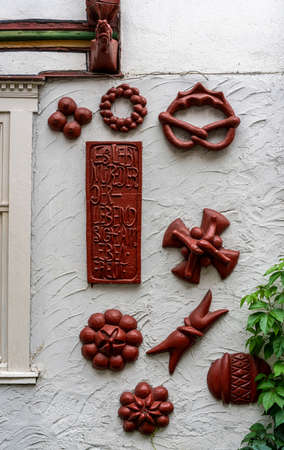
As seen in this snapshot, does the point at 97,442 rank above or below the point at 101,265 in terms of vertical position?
below

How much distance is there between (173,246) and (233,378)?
0.75 meters

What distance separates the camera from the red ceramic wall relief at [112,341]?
95.3 inches

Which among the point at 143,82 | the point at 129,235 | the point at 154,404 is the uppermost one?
the point at 143,82

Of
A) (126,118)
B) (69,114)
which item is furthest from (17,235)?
(126,118)

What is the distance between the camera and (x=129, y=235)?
250 centimetres

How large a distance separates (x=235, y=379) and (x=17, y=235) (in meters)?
1.38

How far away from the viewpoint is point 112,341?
2.41 meters

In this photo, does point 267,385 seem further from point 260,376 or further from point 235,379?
point 235,379

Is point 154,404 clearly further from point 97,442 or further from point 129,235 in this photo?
point 129,235

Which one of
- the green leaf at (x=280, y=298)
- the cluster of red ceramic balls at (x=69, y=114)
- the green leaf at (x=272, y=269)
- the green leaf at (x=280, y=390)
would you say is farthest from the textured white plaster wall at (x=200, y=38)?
the green leaf at (x=280, y=390)

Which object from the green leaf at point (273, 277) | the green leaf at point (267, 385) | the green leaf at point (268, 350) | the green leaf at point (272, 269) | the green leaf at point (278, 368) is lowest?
the green leaf at point (267, 385)

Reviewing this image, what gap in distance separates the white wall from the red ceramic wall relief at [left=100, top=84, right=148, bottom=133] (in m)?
0.05

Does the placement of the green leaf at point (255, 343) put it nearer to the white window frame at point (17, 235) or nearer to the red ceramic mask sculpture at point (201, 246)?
the red ceramic mask sculpture at point (201, 246)

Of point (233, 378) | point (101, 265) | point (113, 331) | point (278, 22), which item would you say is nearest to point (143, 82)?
A: point (278, 22)
